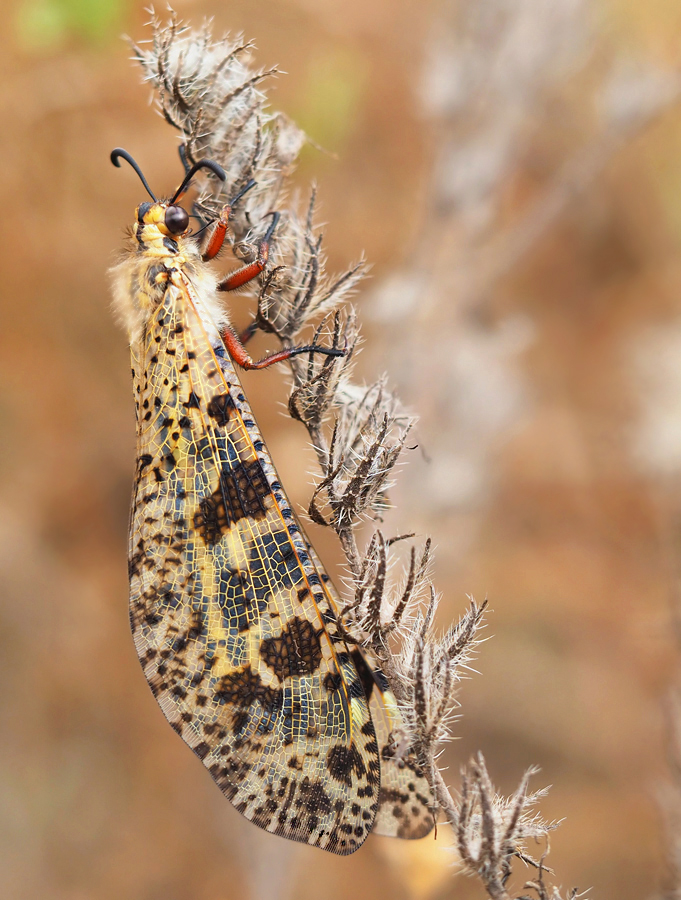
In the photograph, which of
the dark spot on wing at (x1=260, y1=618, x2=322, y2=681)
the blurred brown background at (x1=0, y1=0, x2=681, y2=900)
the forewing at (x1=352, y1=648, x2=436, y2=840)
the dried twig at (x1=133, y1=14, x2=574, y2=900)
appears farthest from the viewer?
the blurred brown background at (x1=0, y1=0, x2=681, y2=900)

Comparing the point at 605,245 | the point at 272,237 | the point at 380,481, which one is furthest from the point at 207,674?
the point at 605,245

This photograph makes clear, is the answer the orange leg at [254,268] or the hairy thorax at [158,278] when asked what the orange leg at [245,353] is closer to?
the hairy thorax at [158,278]

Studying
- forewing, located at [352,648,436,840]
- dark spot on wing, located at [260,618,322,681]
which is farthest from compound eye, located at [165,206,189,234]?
forewing, located at [352,648,436,840]

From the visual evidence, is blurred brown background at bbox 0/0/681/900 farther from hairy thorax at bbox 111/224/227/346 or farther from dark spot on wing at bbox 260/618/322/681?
dark spot on wing at bbox 260/618/322/681

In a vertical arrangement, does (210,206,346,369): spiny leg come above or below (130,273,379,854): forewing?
above

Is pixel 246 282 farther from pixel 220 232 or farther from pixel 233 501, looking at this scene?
pixel 233 501

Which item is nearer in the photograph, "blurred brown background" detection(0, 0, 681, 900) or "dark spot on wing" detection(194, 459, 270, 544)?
"dark spot on wing" detection(194, 459, 270, 544)

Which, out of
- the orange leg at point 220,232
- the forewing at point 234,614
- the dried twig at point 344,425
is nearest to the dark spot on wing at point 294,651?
the forewing at point 234,614
